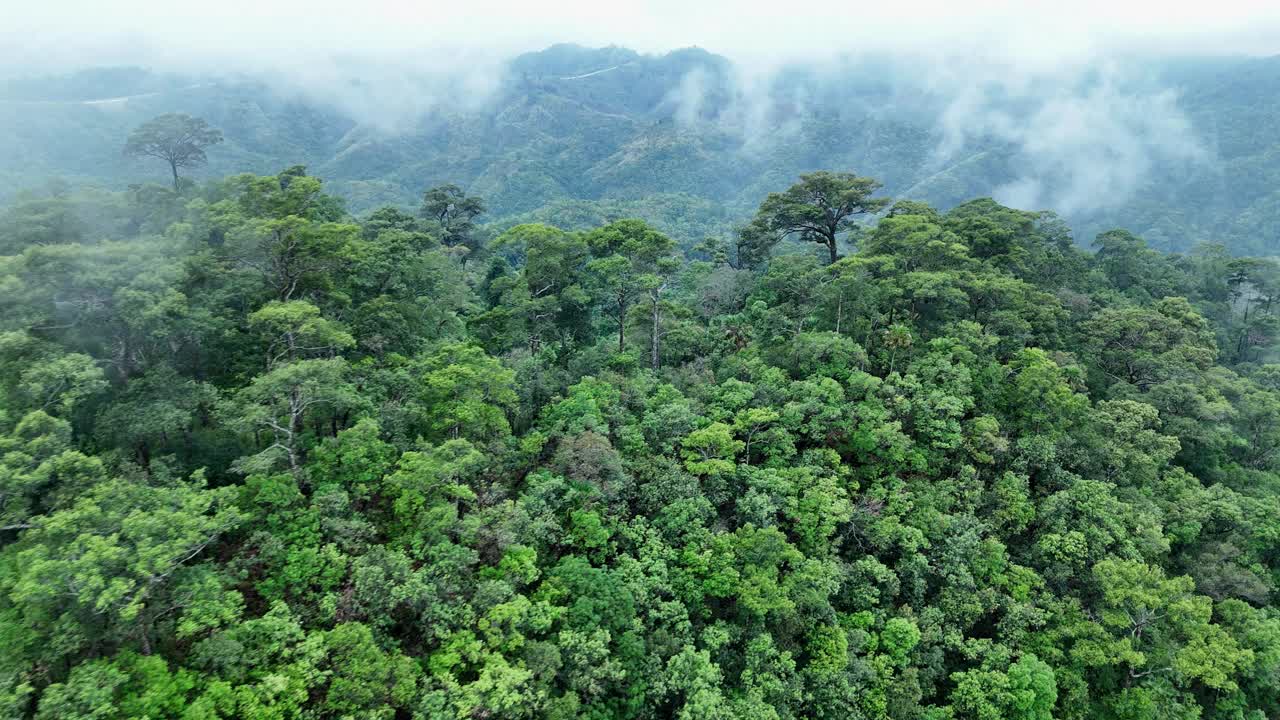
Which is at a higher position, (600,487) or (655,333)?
(655,333)

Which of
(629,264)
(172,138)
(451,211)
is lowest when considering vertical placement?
(451,211)

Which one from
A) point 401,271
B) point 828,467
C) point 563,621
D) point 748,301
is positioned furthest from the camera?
point 748,301

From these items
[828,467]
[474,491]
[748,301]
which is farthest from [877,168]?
[474,491]

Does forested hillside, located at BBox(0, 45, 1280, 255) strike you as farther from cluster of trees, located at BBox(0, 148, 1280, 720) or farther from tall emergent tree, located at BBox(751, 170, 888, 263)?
cluster of trees, located at BBox(0, 148, 1280, 720)

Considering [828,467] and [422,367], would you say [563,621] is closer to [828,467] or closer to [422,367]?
[422,367]

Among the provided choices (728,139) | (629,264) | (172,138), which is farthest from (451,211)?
(728,139)

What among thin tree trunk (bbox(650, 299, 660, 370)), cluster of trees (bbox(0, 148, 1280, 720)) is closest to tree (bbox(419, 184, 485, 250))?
cluster of trees (bbox(0, 148, 1280, 720))

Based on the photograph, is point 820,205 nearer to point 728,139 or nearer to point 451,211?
point 451,211

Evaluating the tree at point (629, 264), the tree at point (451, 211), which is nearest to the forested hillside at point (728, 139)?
the tree at point (451, 211)
